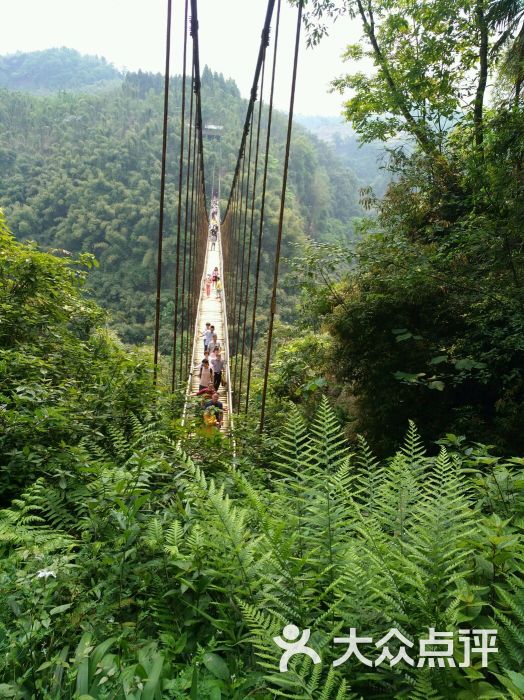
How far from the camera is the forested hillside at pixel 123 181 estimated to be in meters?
29.9

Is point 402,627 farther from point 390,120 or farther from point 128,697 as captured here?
point 390,120

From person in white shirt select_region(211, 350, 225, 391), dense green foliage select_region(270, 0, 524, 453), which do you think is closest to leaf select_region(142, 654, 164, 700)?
dense green foliage select_region(270, 0, 524, 453)

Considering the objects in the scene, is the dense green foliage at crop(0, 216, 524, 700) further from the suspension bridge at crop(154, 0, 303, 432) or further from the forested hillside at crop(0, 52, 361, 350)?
the forested hillside at crop(0, 52, 361, 350)

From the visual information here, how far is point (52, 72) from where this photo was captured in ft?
279

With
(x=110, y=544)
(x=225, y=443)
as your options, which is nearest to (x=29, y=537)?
(x=110, y=544)

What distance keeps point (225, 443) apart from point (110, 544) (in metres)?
1.37

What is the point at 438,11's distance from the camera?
17.0ft

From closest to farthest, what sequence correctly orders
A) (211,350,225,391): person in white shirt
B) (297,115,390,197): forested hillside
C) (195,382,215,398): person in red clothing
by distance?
(195,382,215,398): person in red clothing
(211,350,225,391): person in white shirt
(297,115,390,197): forested hillside

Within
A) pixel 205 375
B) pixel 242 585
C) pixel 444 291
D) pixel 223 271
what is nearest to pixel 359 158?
pixel 223 271

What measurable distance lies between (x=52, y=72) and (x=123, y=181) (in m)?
65.9

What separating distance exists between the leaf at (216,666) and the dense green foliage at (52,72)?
93902 mm

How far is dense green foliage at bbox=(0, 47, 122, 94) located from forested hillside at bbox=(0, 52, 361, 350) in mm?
33767

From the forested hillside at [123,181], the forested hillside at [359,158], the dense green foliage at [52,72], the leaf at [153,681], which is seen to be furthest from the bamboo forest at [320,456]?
the dense green foliage at [52,72]

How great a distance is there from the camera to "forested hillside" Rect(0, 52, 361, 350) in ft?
98.2
